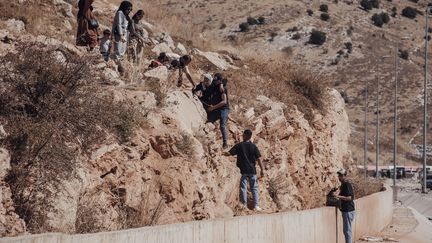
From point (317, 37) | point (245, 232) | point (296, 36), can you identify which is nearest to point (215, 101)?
point (245, 232)

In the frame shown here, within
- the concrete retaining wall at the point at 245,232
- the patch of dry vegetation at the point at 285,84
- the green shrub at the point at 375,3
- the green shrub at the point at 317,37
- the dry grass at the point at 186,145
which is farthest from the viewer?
the green shrub at the point at 375,3

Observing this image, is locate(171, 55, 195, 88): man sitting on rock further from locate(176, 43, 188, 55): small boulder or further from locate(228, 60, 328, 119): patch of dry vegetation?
locate(176, 43, 188, 55): small boulder

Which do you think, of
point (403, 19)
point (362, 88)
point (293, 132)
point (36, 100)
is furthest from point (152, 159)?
point (403, 19)

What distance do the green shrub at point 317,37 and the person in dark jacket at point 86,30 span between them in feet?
312

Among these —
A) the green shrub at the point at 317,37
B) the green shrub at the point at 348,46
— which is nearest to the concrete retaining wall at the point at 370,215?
the green shrub at the point at 317,37

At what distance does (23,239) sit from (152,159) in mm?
6584

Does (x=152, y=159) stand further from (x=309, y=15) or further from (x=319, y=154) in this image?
(x=309, y=15)

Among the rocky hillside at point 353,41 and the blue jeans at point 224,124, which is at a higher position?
the blue jeans at point 224,124

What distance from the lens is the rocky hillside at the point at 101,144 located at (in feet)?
31.6

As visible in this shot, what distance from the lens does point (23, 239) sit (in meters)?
6.13

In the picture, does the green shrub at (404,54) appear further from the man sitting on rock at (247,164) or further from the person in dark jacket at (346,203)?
the man sitting on rock at (247,164)

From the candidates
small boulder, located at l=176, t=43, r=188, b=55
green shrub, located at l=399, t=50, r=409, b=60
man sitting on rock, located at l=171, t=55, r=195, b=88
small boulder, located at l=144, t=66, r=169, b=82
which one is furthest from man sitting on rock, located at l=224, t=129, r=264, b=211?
green shrub, located at l=399, t=50, r=409, b=60

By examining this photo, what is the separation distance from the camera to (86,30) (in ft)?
49.0

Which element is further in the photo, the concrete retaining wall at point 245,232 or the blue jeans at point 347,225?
the blue jeans at point 347,225
